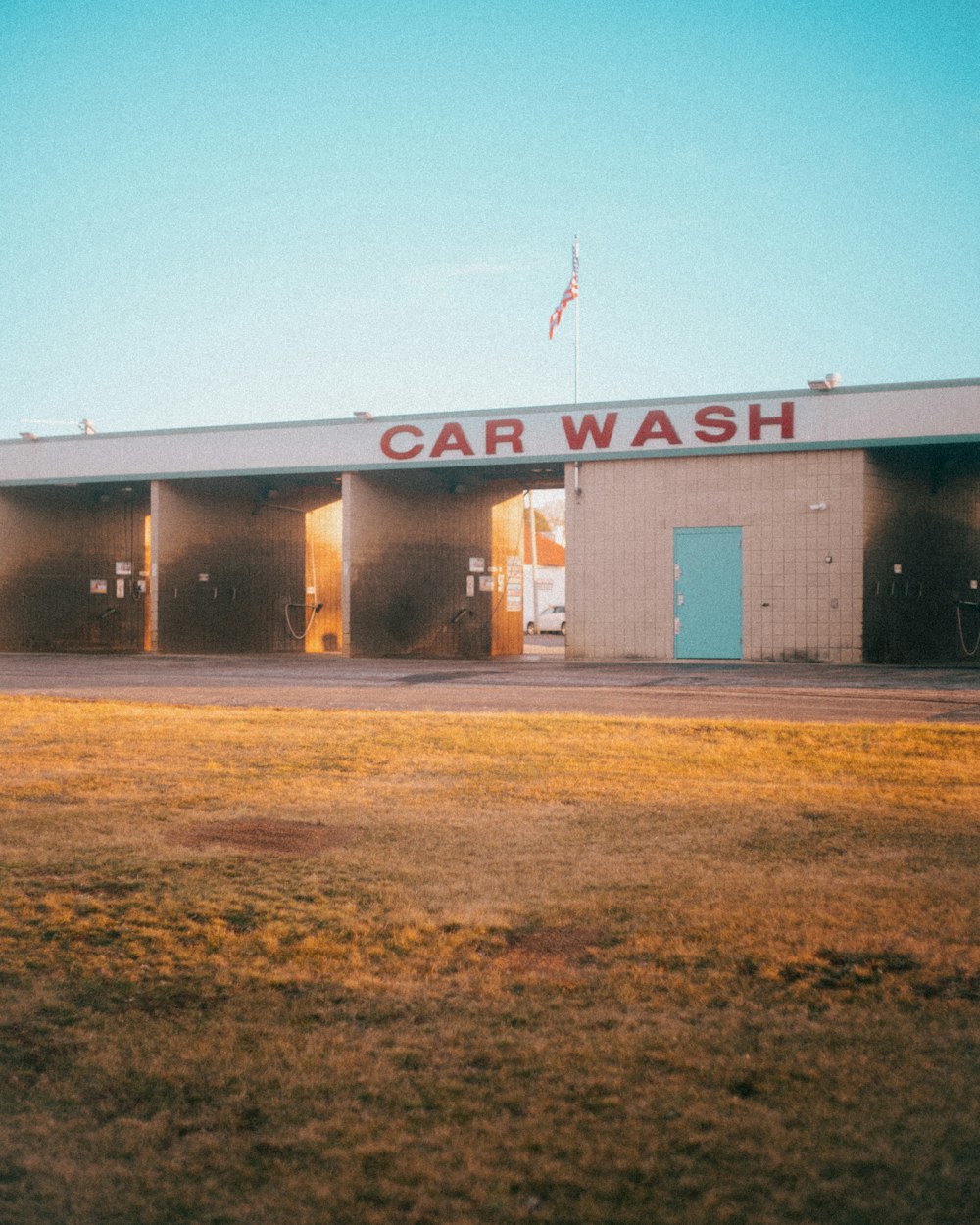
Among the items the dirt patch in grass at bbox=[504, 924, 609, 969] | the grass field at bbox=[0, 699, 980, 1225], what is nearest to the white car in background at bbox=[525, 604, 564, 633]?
the grass field at bbox=[0, 699, 980, 1225]

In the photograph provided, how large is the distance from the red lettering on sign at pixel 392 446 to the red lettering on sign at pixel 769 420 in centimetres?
714

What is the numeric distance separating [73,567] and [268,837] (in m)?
28.2

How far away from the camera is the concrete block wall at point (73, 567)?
102 ft

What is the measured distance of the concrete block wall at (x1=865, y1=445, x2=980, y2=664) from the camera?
75.5ft

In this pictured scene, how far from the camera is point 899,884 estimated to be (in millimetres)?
4992

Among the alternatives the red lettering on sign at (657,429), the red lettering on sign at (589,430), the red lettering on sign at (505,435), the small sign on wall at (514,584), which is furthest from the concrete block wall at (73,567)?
the red lettering on sign at (657,429)

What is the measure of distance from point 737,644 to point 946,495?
614 cm

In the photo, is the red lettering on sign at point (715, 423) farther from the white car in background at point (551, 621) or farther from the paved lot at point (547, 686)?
the white car in background at point (551, 621)

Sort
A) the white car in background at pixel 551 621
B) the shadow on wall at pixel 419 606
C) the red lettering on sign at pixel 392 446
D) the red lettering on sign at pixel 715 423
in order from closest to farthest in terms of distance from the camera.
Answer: the red lettering on sign at pixel 715 423 → the red lettering on sign at pixel 392 446 → the shadow on wall at pixel 419 606 → the white car in background at pixel 551 621

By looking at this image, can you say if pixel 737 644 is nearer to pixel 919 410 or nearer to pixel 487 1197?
pixel 919 410

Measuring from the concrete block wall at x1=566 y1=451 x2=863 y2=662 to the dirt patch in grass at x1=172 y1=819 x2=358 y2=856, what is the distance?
17.9m

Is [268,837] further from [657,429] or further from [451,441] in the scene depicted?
[451,441]

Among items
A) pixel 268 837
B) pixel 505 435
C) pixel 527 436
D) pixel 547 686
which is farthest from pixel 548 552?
pixel 268 837

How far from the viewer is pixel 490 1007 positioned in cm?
361
